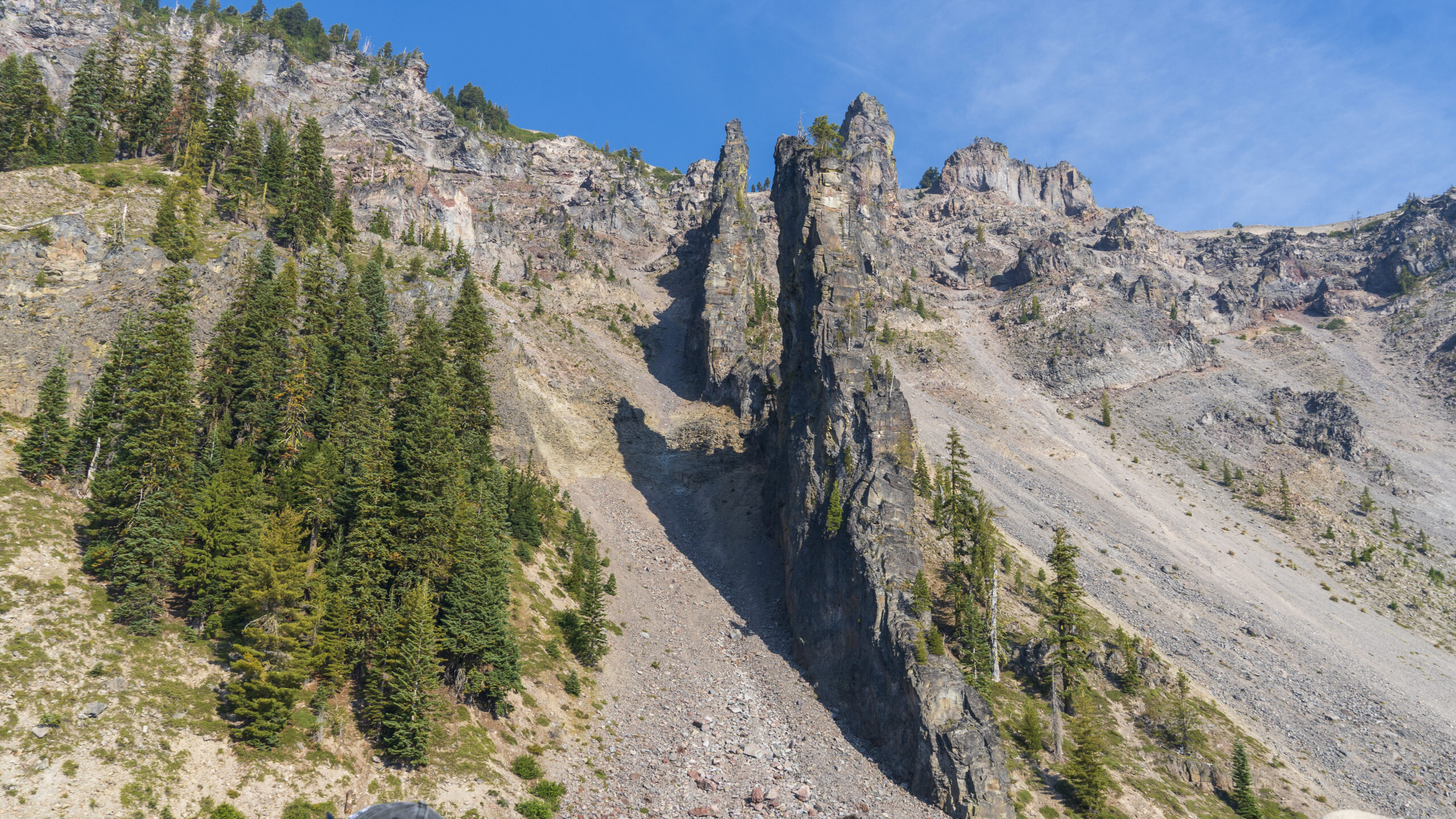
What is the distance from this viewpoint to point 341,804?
32875 mm

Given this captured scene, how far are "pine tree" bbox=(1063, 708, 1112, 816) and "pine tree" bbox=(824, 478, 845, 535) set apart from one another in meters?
24.8

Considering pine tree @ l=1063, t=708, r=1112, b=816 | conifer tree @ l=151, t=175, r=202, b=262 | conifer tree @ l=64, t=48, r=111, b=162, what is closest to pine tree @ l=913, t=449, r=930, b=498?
pine tree @ l=1063, t=708, r=1112, b=816

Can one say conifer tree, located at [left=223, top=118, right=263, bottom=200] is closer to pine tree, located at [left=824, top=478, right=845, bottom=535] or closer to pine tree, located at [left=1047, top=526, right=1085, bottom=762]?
pine tree, located at [left=824, top=478, right=845, bottom=535]

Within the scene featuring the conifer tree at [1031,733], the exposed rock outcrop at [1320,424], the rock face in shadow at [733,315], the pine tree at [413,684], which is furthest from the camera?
the exposed rock outcrop at [1320,424]

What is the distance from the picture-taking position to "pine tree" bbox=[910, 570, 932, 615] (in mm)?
54906

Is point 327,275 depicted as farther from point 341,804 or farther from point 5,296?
point 341,804

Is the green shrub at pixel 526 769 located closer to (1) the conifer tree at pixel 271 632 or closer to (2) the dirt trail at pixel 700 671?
(2) the dirt trail at pixel 700 671

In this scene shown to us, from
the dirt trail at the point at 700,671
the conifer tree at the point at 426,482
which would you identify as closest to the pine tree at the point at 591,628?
the dirt trail at the point at 700,671

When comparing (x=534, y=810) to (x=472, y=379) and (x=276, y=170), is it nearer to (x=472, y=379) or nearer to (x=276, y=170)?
(x=472, y=379)

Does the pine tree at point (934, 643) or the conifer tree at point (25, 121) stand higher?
the conifer tree at point (25, 121)

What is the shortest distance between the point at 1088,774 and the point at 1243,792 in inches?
517

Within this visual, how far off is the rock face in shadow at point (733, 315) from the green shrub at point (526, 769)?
72.8 metres

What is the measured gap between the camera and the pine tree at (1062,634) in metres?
51.3

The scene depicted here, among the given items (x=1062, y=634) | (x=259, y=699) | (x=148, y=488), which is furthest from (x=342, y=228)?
(x=1062, y=634)
